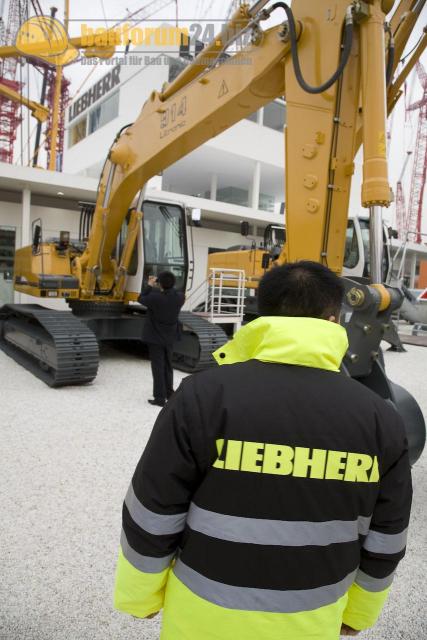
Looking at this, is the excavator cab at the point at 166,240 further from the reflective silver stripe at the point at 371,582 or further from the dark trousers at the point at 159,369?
the reflective silver stripe at the point at 371,582

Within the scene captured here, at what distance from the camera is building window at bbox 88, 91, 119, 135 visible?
839 inches

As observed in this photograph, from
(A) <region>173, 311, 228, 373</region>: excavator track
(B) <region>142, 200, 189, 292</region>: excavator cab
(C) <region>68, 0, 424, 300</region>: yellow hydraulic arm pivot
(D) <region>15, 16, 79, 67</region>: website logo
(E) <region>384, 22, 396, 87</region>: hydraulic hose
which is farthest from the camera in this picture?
(D) <region>15, 16, 79, 67</region>: website logo

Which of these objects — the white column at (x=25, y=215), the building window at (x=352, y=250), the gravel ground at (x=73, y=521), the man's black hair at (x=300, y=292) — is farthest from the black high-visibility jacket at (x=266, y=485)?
the white column at (x=25, y=215)

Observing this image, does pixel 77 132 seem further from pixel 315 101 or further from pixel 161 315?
pixel 315 101

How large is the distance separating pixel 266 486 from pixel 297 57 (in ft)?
12.1

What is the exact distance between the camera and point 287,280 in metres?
1.37

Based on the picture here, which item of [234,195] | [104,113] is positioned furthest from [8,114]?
[234,195]

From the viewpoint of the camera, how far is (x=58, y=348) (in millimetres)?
6223

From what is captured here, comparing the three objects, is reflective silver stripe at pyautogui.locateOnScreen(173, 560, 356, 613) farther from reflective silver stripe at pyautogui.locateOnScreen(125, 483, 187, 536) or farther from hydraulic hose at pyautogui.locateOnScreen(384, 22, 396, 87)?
hydraulic hose at pyautogui.locateOnScreen(384, 22, 396, 87)

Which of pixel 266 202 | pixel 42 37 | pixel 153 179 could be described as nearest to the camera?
pixel 42 37

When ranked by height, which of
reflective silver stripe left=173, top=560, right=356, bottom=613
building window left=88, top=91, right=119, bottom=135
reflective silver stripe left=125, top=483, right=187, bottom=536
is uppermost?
building window left=88, top=91, right=119, bottom=135

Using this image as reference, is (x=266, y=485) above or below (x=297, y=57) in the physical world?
below

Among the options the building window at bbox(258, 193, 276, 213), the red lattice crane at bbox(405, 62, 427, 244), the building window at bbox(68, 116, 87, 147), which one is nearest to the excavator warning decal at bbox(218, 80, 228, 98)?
the building window at bbox(68, 116, 87, 147)

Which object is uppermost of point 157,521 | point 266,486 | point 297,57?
point 297,57
